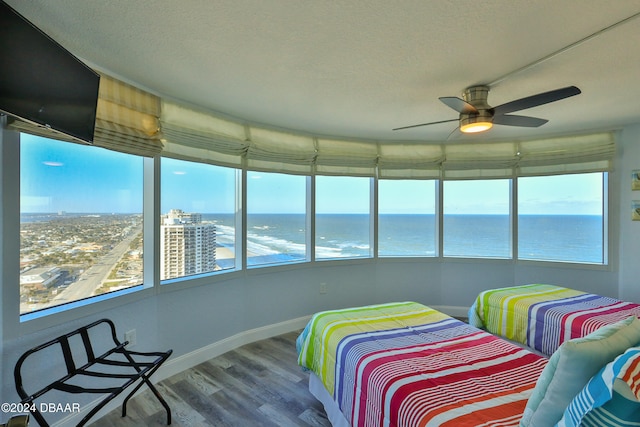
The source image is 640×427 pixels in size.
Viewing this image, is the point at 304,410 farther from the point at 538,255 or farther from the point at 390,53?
the point at 538,255

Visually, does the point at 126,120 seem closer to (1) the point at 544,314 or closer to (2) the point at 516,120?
(2) the point at 516,120

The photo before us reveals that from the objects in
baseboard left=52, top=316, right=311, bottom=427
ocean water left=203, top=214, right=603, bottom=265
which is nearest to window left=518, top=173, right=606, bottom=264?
ocean water left=203, top=214, right=603, bottom=265

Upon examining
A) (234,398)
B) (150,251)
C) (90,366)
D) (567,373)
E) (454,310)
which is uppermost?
(150,251)

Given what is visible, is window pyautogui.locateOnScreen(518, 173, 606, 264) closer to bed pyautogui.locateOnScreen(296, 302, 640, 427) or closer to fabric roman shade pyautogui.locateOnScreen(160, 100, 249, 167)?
bed pyautogui.locateOnScreen(296, 302, 640, 427)

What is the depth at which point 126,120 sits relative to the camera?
217 centimetres

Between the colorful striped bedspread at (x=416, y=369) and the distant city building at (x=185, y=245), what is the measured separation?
1261mm

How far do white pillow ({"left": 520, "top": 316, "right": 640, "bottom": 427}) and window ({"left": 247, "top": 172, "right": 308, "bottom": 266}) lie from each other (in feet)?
8.93

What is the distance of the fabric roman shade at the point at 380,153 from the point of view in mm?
2812

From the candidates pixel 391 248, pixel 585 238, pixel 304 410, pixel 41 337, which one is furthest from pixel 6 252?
pixel 585 238

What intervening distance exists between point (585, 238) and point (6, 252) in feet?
18.4

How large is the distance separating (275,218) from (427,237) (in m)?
2.24

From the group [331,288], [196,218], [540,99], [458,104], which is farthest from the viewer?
[331,288]

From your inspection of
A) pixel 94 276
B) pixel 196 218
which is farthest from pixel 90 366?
pixel 196 218

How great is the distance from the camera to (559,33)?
163cm
